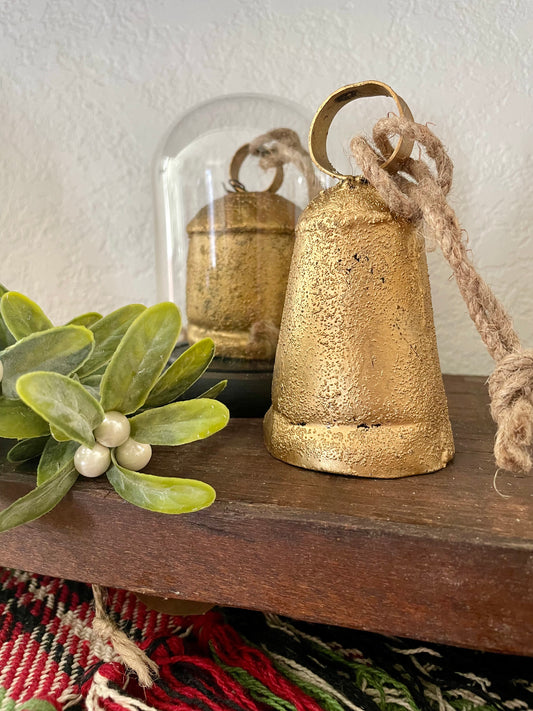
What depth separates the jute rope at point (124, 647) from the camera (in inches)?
14.0

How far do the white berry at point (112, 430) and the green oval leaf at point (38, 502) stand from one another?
3 centimetres

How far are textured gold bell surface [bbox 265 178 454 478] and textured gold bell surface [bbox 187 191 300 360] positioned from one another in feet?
0.48

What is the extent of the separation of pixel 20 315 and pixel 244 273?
24 centimetres

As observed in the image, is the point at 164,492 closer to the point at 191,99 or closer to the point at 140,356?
the point at 140,356

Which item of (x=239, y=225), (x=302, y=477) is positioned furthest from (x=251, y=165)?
(x=302, y=477)

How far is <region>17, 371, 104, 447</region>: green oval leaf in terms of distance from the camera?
272 mm

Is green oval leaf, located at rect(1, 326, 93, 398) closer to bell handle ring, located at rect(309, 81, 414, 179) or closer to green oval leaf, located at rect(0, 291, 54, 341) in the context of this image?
green oval leaf, located at rect(0, 291, 54, 341)

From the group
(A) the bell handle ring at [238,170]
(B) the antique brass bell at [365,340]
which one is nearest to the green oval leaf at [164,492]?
(B) the antique brass bell at [365,340]

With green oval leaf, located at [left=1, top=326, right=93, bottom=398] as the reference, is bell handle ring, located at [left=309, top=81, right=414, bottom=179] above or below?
above

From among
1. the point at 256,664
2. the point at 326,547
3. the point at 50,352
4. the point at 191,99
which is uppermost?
the point at 191,99

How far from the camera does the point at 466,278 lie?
325 millimetres

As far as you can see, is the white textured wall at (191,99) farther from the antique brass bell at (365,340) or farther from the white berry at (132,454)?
the white berry at (132,454)

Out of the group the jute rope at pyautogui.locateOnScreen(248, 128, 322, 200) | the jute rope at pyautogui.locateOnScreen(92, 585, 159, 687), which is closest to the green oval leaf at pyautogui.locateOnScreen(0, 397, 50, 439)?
the jute rope at pyautogui.locateOnScreen(92, 585, 159, 687)

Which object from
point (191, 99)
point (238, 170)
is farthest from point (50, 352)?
point (191, 99)
